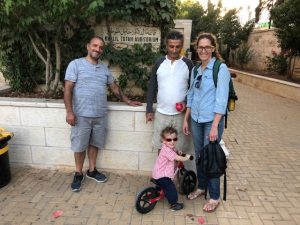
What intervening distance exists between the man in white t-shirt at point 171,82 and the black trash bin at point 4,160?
6.30 feet

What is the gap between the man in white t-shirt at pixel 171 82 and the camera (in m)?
3.25

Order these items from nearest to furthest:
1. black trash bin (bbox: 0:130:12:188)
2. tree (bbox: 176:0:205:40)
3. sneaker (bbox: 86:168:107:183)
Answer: black trash bin (bbox: 0:130:12:188)
sneaker (bbox: 86:168:107:183)
tree (bbox: 176:0:205:40)

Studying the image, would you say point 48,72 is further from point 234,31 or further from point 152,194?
point 234,31

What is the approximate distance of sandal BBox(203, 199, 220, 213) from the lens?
3.36 meters

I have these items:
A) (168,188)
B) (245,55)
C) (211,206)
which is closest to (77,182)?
(168,188)

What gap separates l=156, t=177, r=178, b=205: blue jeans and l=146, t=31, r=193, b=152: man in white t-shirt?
0.58 m

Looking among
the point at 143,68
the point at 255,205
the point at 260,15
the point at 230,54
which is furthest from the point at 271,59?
the point at 255,205

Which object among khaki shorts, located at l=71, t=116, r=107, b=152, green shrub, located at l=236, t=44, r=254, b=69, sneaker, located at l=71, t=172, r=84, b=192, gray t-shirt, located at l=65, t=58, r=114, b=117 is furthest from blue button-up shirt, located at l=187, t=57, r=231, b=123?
green shrub, located at l=236, t=44, r=254, b=69

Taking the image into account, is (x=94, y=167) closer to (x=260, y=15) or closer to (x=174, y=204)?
(x=174, y=204)

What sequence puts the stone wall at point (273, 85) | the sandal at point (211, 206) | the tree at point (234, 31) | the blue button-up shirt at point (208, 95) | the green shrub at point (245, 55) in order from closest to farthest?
the blue button-up shirt at point (208, 95), the sandal at point (211, 206), the stone wall at point (273, 85), the green shrub at point (245, 55), the tree at point (234, 31)

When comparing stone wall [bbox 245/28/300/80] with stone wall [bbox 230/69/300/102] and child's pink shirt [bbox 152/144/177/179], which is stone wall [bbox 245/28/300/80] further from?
child's pink shirt [bbox 152/144/177/179]

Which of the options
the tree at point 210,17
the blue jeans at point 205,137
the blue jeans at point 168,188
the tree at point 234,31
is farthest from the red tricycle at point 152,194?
the tree at point 210,17

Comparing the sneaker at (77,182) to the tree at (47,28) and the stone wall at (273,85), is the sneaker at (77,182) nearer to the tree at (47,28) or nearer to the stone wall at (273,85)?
the tree at (47,28)

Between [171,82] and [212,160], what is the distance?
97 cm
